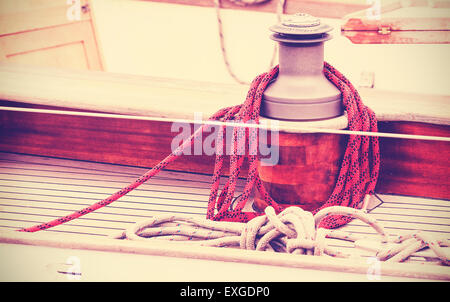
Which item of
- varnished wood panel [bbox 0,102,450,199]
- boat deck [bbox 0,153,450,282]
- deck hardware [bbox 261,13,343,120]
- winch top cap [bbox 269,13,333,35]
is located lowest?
boat deck [bbox 0,153,450,282]

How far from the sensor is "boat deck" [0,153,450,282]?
1.84 m

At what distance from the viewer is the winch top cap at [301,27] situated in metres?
1.68

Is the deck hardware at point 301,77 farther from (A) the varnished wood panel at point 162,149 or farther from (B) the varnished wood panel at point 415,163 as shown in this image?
(B) the varnished wood panel at point 415,163

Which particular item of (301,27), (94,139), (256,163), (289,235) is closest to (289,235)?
(289,235)

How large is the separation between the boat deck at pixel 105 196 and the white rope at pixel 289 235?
18 cm

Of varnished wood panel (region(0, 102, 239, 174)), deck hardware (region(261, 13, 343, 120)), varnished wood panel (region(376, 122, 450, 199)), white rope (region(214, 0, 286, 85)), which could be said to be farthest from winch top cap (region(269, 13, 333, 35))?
white rope (region(214, 0, 286, 85))

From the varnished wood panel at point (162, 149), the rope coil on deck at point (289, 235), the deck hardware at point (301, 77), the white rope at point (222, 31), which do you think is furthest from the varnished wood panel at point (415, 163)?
the white rope at point (222, 31)

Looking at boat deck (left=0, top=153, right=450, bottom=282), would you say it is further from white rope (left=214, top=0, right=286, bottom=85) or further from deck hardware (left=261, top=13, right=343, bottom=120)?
white rope (left=214, top=0, right=286, bottom=85)

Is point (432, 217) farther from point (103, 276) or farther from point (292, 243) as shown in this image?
point (103, 276)

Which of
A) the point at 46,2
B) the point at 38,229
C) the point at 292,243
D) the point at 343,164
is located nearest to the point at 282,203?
the point at 343,164

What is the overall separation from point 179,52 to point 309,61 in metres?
1.41

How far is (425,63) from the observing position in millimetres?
2535

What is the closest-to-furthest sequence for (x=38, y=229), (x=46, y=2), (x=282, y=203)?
(x=38, y=229) → (x=282, y=203) → (x=46, y=2)

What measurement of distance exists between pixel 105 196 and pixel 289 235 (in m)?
0.84
